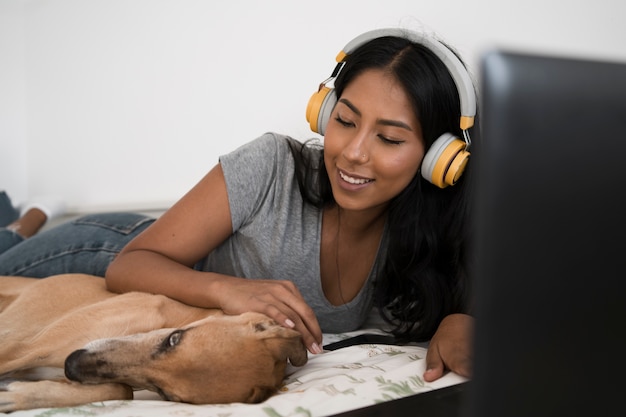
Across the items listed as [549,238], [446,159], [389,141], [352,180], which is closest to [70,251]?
[352,180]

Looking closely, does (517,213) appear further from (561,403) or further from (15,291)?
(15,291)

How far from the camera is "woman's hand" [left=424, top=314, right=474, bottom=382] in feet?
4.24

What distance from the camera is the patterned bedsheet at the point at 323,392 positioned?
1111 mm

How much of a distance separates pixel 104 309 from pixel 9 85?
2.84 metres

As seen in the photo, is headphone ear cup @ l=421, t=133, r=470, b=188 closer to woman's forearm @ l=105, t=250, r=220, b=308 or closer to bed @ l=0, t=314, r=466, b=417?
bed @ l=0, t=314, r=466, b=417

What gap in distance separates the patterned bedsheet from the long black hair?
0.35 metres

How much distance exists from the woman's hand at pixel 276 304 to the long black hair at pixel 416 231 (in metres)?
0.46

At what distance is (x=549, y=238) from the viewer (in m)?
0.51

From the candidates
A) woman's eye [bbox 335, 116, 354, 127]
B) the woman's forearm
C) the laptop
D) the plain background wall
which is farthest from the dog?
the plain background wall

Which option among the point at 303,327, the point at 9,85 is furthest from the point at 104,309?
the point at 9,85

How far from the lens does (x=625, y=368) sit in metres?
0.59

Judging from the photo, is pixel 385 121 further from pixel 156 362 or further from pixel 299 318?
pixel 156 362

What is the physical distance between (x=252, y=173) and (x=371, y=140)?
0.39 metres

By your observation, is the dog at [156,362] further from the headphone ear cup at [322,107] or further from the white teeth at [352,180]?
the headphone ear cup at [322,107]
